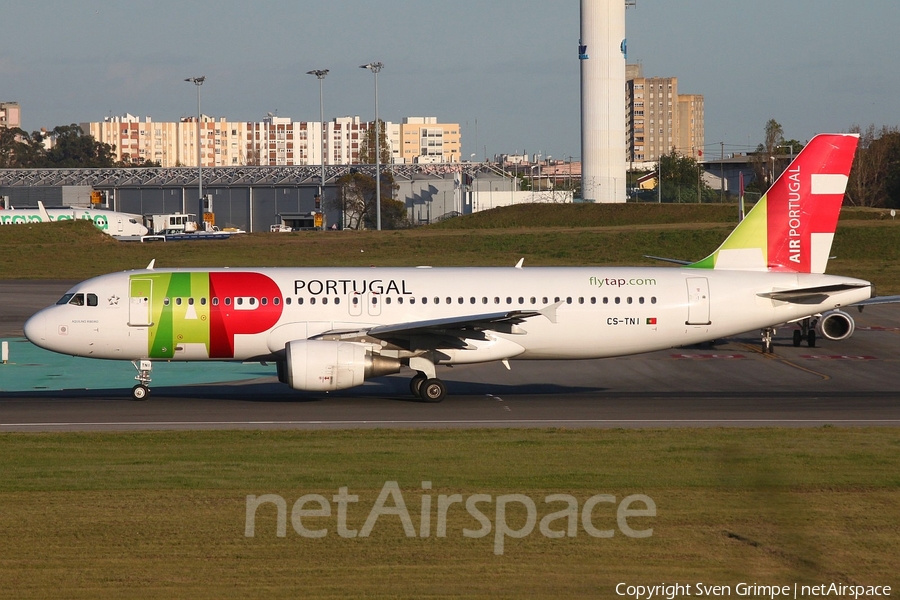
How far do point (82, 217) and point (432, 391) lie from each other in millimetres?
100955

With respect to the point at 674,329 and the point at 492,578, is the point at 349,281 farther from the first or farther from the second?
the point at 492,578

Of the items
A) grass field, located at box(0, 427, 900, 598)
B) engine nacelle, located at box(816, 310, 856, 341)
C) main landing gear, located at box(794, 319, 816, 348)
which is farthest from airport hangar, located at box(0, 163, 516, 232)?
grass field, located at box(0, 427, 900, 598)

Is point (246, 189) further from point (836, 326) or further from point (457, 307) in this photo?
point (457, 307)

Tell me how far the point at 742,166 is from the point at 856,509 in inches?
5939

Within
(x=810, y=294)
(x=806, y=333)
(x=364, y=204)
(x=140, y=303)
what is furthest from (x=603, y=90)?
(x=140, y=303)

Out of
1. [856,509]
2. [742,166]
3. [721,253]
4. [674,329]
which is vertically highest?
[742,166]

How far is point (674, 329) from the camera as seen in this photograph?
97.6 ft

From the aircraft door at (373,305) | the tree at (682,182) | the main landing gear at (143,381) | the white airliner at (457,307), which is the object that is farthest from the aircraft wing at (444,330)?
the tree at (682,182)

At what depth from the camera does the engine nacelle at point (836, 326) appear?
40.1m

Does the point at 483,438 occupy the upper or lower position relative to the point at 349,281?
lower

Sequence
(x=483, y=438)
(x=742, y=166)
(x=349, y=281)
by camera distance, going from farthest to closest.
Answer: (x=742, y=166) → (x=349, y=281) → (x=483, y=438)

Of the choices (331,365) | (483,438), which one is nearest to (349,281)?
(331,365)

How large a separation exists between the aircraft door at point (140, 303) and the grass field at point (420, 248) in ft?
159

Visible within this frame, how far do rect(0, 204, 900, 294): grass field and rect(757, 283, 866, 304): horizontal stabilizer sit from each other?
44927mm
